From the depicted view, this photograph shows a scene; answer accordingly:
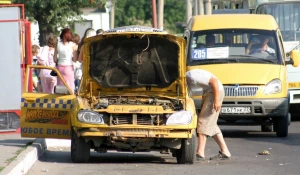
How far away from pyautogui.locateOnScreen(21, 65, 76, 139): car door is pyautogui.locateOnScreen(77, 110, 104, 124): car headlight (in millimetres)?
1010

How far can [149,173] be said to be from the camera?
11445 mm

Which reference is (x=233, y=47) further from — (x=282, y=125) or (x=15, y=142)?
(x=15, y=142)

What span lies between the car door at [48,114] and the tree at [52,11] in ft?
74.9

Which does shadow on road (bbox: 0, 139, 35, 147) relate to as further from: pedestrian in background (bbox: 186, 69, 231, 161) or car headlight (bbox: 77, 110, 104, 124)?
pedestrian in background (bbox: 186, 69, 231, 161)

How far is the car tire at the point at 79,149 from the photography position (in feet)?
40.3

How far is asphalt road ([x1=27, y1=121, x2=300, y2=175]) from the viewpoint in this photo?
1165 centimetres

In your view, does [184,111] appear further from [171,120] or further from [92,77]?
[92,77]

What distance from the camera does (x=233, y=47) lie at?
1758 cm

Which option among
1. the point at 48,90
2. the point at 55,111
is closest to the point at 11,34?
the point at 48,90

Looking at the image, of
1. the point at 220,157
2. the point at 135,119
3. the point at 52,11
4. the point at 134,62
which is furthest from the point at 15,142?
the point at 52,11

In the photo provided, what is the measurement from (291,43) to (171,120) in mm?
9619

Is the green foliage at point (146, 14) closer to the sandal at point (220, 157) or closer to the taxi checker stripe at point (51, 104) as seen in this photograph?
the taxi checker stripe at point (51, 104)

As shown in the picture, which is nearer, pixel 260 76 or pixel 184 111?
pixel 184 111

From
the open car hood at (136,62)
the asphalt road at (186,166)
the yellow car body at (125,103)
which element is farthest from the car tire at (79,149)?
the open car hood at (136,62)
